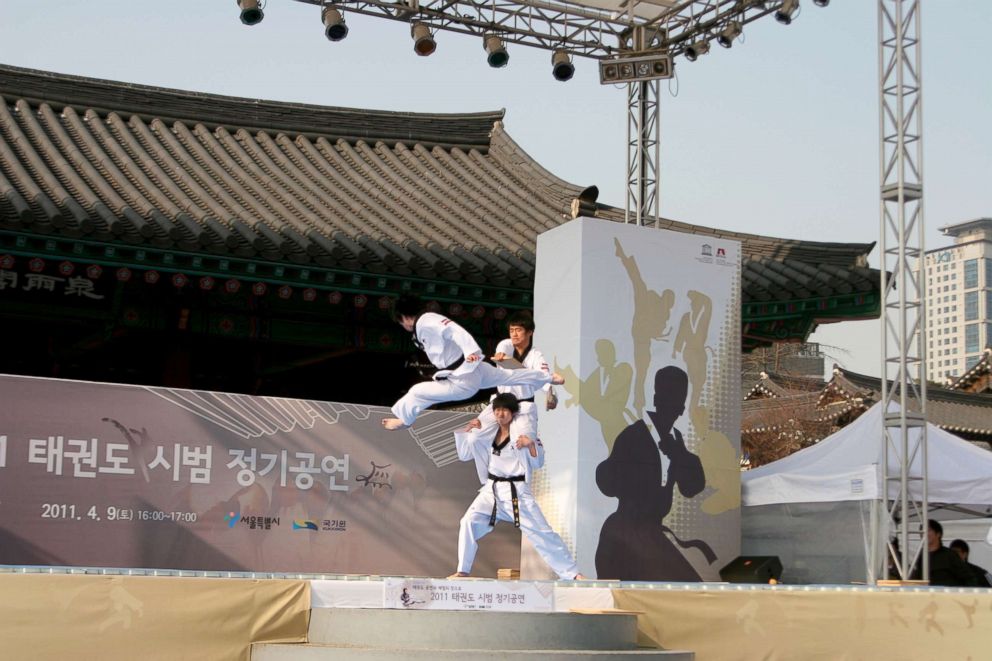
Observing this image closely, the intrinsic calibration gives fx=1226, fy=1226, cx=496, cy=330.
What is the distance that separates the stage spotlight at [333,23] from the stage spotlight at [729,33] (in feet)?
13.7

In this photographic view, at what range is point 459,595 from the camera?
338 inches

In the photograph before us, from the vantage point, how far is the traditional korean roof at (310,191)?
11.3m

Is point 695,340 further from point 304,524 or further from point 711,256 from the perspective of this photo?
point 304,524

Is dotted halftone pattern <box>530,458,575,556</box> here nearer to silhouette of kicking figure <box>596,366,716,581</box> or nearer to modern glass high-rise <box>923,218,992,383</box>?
silhouette of kicking figure <box>596,366,716,581</box>

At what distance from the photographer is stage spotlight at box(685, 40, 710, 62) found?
45.1 feet

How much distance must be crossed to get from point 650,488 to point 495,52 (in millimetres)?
5008

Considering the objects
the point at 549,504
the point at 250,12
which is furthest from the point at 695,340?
the point at 250,12

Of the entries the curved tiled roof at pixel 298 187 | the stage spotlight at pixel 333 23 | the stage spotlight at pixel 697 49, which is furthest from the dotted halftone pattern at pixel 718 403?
the stage spotlight at pixel 333 23

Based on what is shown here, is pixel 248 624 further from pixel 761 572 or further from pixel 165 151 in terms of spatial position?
pixel 165 151

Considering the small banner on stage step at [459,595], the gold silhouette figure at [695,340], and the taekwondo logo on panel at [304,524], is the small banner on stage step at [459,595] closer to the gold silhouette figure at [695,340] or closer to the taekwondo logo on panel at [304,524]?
the taekwondo logo on panel at [304,524]

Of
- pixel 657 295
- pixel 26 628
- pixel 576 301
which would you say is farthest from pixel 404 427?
pixel 26 628

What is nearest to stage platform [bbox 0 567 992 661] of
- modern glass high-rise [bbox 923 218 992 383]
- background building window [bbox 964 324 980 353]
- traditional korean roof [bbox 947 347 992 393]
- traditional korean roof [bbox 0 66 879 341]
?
traditional korean roof [bbox 0 66 879 341]

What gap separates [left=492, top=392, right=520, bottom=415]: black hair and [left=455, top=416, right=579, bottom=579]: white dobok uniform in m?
0.08

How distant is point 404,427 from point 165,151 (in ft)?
15.3
